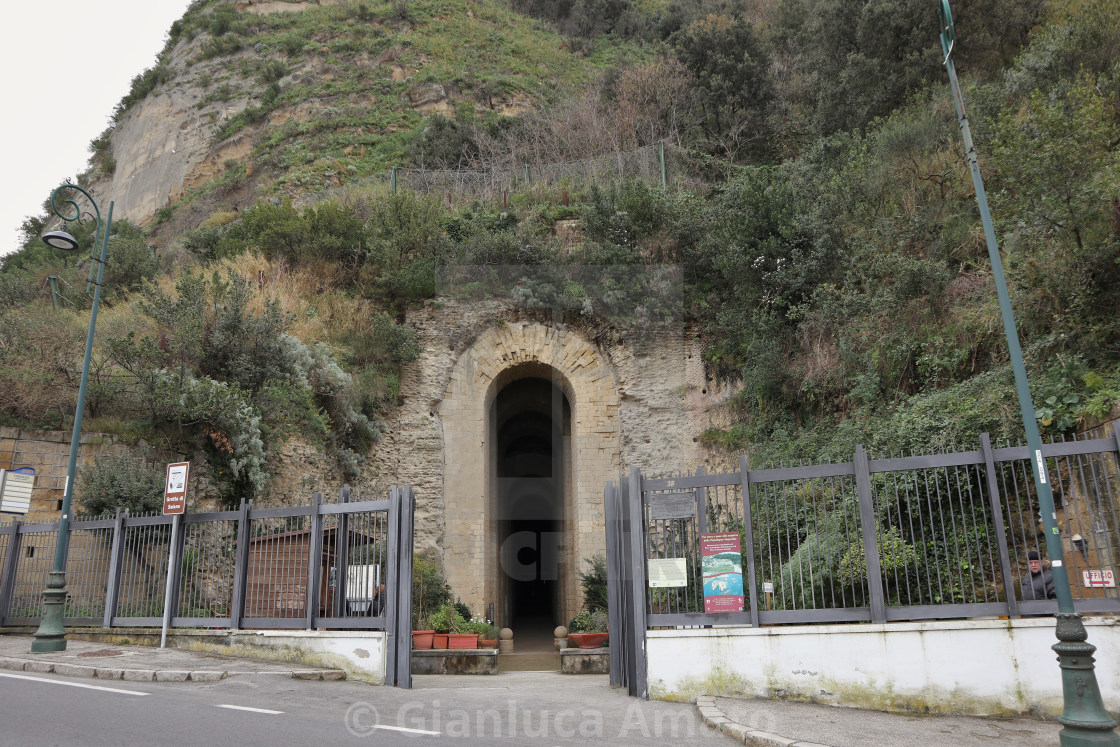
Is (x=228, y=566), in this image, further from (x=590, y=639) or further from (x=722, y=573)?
(x=722, y=573)

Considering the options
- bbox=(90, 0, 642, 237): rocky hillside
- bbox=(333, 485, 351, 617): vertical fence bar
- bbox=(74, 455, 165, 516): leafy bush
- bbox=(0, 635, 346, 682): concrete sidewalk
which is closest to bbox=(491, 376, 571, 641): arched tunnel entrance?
bbox=(74, 455, 165, 516): leafy bush

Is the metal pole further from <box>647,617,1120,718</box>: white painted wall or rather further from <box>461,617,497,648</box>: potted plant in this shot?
<box>647,617,1120,718</box>: white painted wall

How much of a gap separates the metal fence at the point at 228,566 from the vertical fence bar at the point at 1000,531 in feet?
20.1

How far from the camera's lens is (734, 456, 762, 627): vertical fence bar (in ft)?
23.3

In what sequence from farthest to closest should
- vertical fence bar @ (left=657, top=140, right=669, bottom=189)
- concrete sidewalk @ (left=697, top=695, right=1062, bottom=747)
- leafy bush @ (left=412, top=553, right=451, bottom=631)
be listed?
vertical fence bar @ (left=657, top=140, right=669, bottom=189) → leafy bush @ (left=412, top=553, right=451, bottom=631) → concrete sidewalk @ (left=697, top=695, right=1062, bottom=747)

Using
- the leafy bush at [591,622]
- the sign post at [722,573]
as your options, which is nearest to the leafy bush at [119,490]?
the leafy bush at [591,622]

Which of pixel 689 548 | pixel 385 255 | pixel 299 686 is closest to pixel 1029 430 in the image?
pixel 689 548

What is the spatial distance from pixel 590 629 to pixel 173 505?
24.3 feet

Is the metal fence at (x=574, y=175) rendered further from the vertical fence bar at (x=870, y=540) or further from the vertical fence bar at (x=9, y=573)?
the vertical fence bar at (x=870, y=540)

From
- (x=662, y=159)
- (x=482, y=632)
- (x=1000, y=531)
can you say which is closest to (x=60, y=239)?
(x=482, y=632)

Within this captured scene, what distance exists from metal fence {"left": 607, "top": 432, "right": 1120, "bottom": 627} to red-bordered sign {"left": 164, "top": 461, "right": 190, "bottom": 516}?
588 cm

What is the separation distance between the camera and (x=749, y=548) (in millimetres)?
7277

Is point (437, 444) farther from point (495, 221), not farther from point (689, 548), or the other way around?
point (689, 548)

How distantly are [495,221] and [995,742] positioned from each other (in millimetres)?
16532
